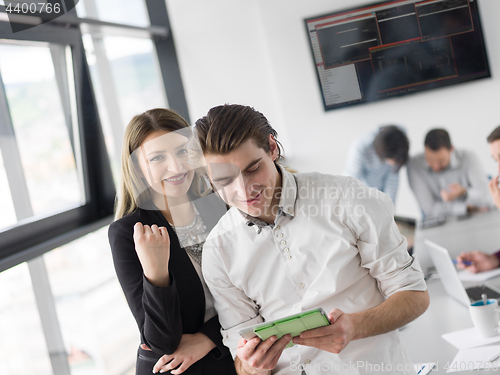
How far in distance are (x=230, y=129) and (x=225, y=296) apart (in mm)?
393

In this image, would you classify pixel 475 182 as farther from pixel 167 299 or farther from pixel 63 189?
pixel 63 189

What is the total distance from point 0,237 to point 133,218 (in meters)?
0.89

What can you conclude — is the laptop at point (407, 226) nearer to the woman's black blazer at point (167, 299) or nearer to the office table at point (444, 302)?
the office table at point (444, 302)

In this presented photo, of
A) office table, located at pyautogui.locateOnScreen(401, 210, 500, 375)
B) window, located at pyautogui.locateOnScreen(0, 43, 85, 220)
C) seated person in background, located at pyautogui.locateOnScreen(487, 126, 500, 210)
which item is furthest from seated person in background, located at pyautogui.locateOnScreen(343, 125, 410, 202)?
window, located at pyautogui.locateOnScreen(0, 43, 85, 220)

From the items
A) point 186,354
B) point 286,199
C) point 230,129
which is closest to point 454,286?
point 286,199

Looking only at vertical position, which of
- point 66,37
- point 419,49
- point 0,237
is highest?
point 66,37

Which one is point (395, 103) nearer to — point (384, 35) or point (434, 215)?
point (434, 215)

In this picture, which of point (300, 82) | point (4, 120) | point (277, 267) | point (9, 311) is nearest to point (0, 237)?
point (9, 311)

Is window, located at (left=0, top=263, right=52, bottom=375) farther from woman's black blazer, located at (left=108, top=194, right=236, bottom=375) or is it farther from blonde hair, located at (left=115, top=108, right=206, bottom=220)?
blonde hair, located at (left=115, top=108, right=206, bottom=220)

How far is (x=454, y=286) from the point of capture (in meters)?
1.59

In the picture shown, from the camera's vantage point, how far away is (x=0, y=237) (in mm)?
1626

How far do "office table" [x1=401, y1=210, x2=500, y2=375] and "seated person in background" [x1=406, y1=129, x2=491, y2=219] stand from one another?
9cm

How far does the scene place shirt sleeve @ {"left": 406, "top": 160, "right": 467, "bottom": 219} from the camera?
A: 246cm

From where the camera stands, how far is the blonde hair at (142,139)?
89 centimetres
